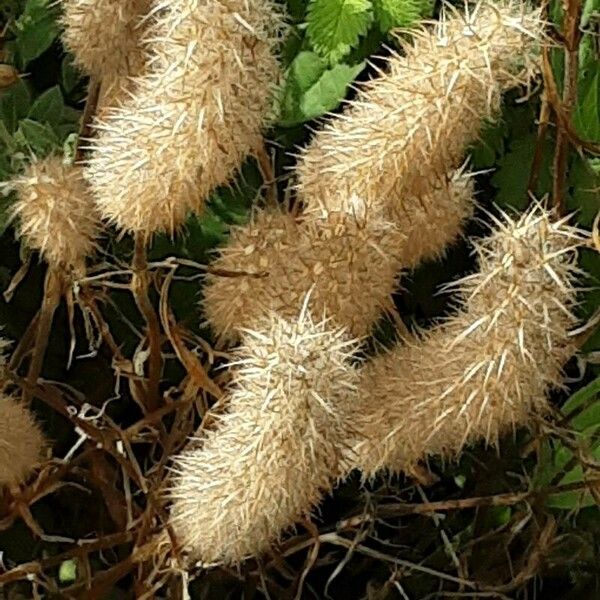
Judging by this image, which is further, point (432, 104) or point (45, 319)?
point (45, 319)

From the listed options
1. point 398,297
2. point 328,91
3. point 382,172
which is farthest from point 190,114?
point 398,297

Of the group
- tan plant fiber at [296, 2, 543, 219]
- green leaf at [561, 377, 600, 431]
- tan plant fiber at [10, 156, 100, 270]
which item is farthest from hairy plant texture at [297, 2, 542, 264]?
green leaf at [561, 377, 600, 431]

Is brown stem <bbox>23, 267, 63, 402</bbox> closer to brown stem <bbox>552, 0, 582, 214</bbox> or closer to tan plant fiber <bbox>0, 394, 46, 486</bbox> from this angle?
tan plant fiber <bbox>0, 394, 46, 486</bbox>

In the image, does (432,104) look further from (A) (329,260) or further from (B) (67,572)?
(B) (67,572)

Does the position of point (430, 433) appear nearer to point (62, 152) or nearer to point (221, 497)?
point (221, 497)

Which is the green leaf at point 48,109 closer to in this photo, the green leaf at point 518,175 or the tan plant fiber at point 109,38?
the tan plant fiber at point 109,38

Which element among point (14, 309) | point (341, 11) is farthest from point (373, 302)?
point (14, 309)

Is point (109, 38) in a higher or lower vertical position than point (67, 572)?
higher
